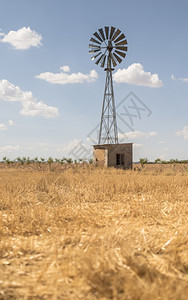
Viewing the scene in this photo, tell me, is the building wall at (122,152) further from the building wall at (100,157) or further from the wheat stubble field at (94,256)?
the wheat stubble field at (94,256)

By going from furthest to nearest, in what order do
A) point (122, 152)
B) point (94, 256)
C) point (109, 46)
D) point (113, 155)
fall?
point (109, 46), point (122, 152), point (113, 155), point (94, 256)

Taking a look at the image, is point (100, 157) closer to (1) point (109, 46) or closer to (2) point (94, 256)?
(1) point (109, 46)

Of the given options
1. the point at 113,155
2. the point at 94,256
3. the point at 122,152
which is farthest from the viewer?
the point at 122,152

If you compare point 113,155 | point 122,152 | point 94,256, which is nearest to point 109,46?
point 122,152

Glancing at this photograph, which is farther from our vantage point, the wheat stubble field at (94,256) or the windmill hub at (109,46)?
the windmill hub at (109,46)

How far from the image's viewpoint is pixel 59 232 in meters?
3.09

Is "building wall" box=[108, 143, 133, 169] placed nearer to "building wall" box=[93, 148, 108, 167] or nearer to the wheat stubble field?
"building wall" box=[93, 148, 108, 167]

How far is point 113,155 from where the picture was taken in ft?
69.2

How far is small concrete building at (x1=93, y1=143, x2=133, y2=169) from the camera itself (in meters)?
20.8

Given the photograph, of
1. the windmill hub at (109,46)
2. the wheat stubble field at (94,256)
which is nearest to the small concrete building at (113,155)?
the windmill hub at (109,46)

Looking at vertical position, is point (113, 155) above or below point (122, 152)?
below

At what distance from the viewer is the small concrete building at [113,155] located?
820 inches

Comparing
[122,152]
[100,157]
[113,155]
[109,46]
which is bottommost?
[100,157]

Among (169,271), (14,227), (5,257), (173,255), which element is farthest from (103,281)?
(14,227)
